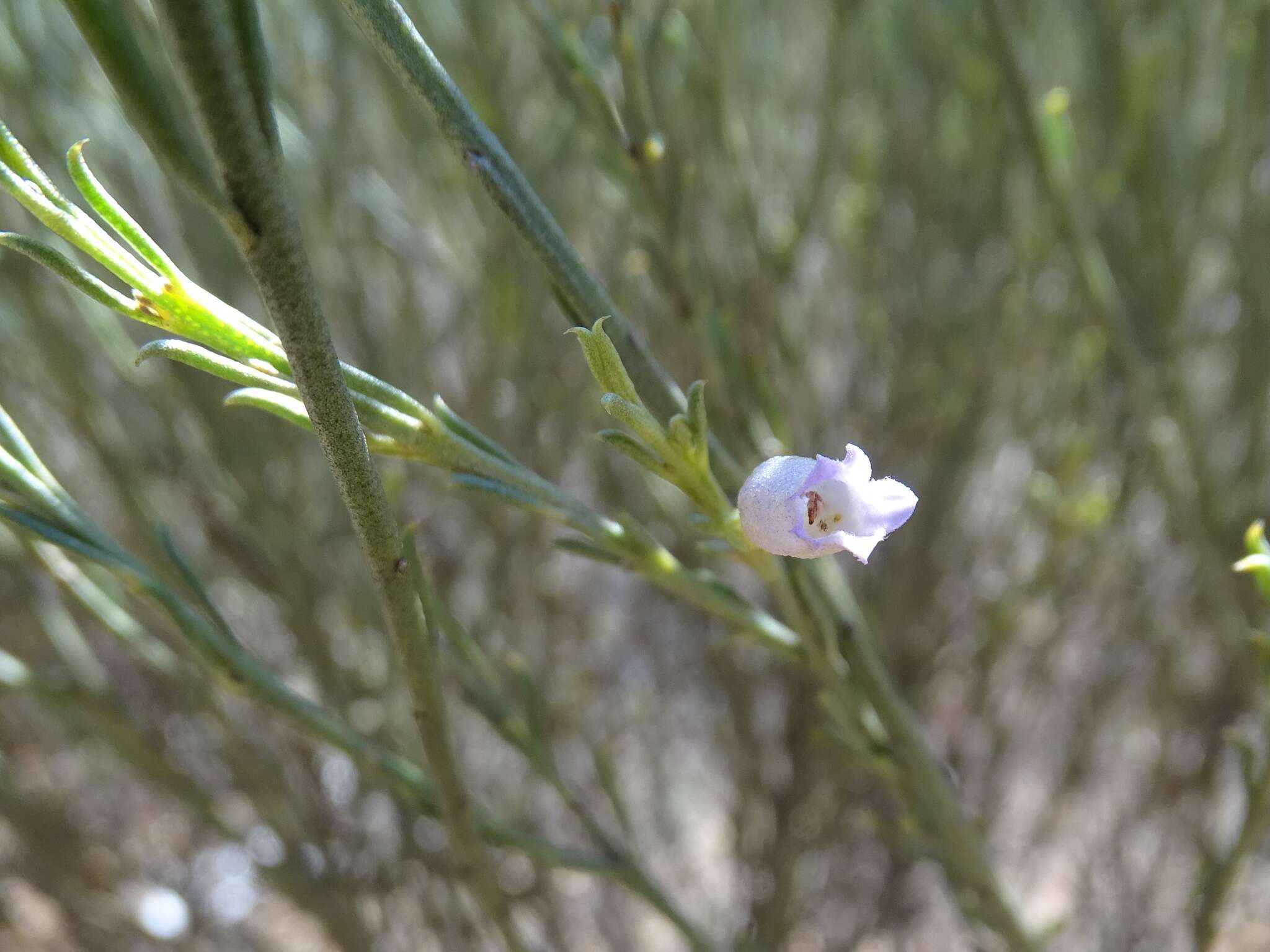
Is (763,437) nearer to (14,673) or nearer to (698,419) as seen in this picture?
(698,419)

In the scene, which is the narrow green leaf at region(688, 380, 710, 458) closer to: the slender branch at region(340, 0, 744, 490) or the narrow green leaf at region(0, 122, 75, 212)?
the slender branch at region(340, 0, 744, 490)

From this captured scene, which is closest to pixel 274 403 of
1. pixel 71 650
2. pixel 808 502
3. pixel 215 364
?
pixel 215 364

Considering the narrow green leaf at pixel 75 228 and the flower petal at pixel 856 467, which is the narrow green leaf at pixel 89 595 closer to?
the narrow green leaf at pixel 75 228

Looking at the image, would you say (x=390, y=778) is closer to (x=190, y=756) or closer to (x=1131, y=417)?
(x=1131, y=417)

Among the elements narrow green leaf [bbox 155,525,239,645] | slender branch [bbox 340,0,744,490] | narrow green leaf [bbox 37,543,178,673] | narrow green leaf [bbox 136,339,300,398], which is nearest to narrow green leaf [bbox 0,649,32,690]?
narrow green leaf [bbox 37,543,178,673]

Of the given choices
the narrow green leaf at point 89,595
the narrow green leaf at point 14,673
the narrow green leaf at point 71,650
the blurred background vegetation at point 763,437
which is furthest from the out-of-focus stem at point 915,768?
the narrow green leaf at point 71,650
